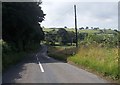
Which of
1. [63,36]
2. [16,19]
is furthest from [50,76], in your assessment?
[63,36]

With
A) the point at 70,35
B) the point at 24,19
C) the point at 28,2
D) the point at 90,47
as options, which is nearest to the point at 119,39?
the point at 90,47

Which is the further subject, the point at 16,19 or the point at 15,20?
the point at 16,19

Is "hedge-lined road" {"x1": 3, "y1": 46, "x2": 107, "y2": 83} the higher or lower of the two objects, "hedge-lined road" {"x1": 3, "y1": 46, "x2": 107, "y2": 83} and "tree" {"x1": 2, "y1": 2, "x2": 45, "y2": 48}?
the lower

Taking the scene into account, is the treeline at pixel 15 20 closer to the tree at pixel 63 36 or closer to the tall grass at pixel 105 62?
the tall grass at pixel 105 62

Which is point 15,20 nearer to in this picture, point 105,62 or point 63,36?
point 105,62

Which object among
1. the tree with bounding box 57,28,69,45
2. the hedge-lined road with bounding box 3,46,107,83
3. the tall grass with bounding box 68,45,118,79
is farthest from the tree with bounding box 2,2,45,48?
the tree with bounding box 57,28,69,45

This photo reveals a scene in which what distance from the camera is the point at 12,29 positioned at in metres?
49.0

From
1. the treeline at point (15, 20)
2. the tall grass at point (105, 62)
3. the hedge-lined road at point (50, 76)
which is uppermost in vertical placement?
the treeline at point (15, 20)

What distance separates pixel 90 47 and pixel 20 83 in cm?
1516

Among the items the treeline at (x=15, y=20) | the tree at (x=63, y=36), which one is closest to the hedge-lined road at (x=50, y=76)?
the treeline at (x=15, y=20)

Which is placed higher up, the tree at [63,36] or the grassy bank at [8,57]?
the tree at [63,36]

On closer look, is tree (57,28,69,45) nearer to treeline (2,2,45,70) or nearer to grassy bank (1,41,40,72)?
treeline (2,2,45,70)

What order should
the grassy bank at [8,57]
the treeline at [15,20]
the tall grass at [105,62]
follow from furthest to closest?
the treeline at [15,20] < the grassy bank at [8,57] < the tall grass at [105,62]

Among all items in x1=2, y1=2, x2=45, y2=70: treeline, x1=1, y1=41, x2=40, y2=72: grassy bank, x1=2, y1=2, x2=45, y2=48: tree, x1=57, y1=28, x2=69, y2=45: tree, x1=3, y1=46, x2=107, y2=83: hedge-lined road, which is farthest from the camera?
x1=57, y1=28, x2=69, y2=45: tree
